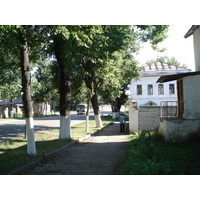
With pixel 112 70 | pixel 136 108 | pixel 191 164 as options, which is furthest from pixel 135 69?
pixel 191 164

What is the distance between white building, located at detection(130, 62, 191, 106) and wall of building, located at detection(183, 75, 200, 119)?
841 inches

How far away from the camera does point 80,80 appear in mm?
17641

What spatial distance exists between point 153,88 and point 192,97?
22241 millimetres

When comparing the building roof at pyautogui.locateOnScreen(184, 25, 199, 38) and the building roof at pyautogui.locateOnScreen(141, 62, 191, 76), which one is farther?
the building roof at pyautogui.locateOnScreen(141, 62, 191, 76)

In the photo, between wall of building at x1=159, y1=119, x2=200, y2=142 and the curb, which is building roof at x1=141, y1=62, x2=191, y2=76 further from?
the curb

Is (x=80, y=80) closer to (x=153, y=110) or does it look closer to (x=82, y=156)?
(x=153, y=110)

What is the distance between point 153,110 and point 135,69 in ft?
24.0

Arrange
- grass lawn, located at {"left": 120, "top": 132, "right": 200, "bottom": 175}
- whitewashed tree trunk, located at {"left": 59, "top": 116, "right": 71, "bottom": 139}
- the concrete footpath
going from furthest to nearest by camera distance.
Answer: whitewashed tree trunk, located at {"left": 59, "top": 116, "right": 71, "bottom": 139}, the concrete footpath, grass lawn, located at {"left": 120, "top": 132, "right": 200, "bottom": 175}

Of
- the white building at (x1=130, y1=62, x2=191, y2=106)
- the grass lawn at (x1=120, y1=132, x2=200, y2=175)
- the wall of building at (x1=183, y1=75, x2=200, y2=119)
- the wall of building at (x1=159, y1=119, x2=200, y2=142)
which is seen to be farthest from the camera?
the white building at (x1=130, y1=62, x2=191, y2=106)

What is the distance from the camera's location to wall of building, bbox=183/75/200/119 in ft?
33.8

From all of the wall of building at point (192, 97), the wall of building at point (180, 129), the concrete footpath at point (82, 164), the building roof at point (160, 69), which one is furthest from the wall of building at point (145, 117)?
the building roof at point (160, 69)

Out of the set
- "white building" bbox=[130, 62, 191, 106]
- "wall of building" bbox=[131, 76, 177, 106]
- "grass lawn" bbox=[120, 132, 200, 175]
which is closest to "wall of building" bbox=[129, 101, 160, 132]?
"grass lawn" bbox=[120, 132, 200, 175]

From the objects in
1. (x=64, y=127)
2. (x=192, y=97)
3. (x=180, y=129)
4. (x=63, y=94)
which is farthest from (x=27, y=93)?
(x=192, y=97)

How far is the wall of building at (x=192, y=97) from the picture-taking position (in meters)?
10.3
